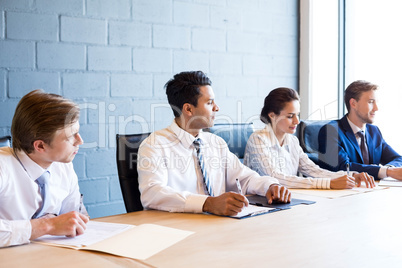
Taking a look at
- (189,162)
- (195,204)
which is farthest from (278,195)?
(189,162)

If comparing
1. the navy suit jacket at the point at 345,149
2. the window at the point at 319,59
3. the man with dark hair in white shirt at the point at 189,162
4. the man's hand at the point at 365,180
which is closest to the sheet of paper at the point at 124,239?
the man with dark hair in white shirt at the point at 189,162

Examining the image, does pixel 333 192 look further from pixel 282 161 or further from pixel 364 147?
pixel 364 147

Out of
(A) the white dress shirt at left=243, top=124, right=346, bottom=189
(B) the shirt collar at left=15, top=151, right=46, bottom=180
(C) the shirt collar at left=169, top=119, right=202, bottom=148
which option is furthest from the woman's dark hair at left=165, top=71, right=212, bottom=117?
(B) the shirt collar at left=15, top=151, right=46, bottom=180

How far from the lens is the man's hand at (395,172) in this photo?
8.32ft

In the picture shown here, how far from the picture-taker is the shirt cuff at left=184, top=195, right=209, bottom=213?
172cm

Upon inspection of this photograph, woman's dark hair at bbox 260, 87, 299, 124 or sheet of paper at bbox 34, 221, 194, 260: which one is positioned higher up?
woman's dark hair at bbox 260, 87, 299, 124

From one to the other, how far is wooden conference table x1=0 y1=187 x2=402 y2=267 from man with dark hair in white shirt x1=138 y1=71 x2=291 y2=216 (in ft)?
0.34

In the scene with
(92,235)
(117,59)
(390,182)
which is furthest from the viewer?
(117,59)

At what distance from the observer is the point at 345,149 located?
2918 mm

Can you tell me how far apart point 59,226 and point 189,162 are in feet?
2.99

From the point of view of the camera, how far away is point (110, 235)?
138 centimetres

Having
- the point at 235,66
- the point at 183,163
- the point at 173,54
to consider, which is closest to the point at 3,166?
the point at 183,163

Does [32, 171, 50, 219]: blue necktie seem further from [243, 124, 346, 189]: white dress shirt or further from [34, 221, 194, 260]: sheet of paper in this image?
[243, 124, 346, 189]: white dress shirt

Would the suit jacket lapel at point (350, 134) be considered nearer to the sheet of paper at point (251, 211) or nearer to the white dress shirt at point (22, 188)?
the sheet of paper at point (251, 211)
